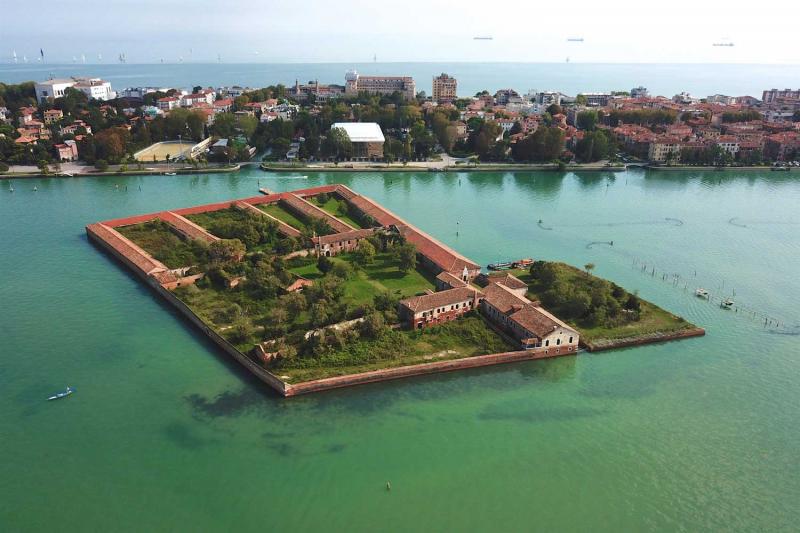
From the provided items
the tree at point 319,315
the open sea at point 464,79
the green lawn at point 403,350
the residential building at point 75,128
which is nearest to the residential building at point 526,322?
the green lawn at point 403,350

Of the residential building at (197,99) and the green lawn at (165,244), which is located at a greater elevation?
the residential building at (197,99)

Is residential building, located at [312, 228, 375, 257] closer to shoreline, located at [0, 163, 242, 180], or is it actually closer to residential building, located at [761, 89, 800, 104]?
shoreline, located at [0, 163, 242, 180]

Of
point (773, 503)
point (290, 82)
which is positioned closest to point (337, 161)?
point (773, 503)

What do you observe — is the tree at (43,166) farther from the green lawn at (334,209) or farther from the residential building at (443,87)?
the residential building at (443,87)

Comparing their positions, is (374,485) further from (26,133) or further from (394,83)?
(394,83)

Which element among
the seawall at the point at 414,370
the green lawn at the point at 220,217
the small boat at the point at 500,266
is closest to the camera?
the seawall at the point at 414,370

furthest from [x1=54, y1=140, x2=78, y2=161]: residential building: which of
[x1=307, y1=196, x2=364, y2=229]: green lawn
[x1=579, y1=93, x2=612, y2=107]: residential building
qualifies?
[x1=579, y1=93, x2=612, y2=107]: residential building
